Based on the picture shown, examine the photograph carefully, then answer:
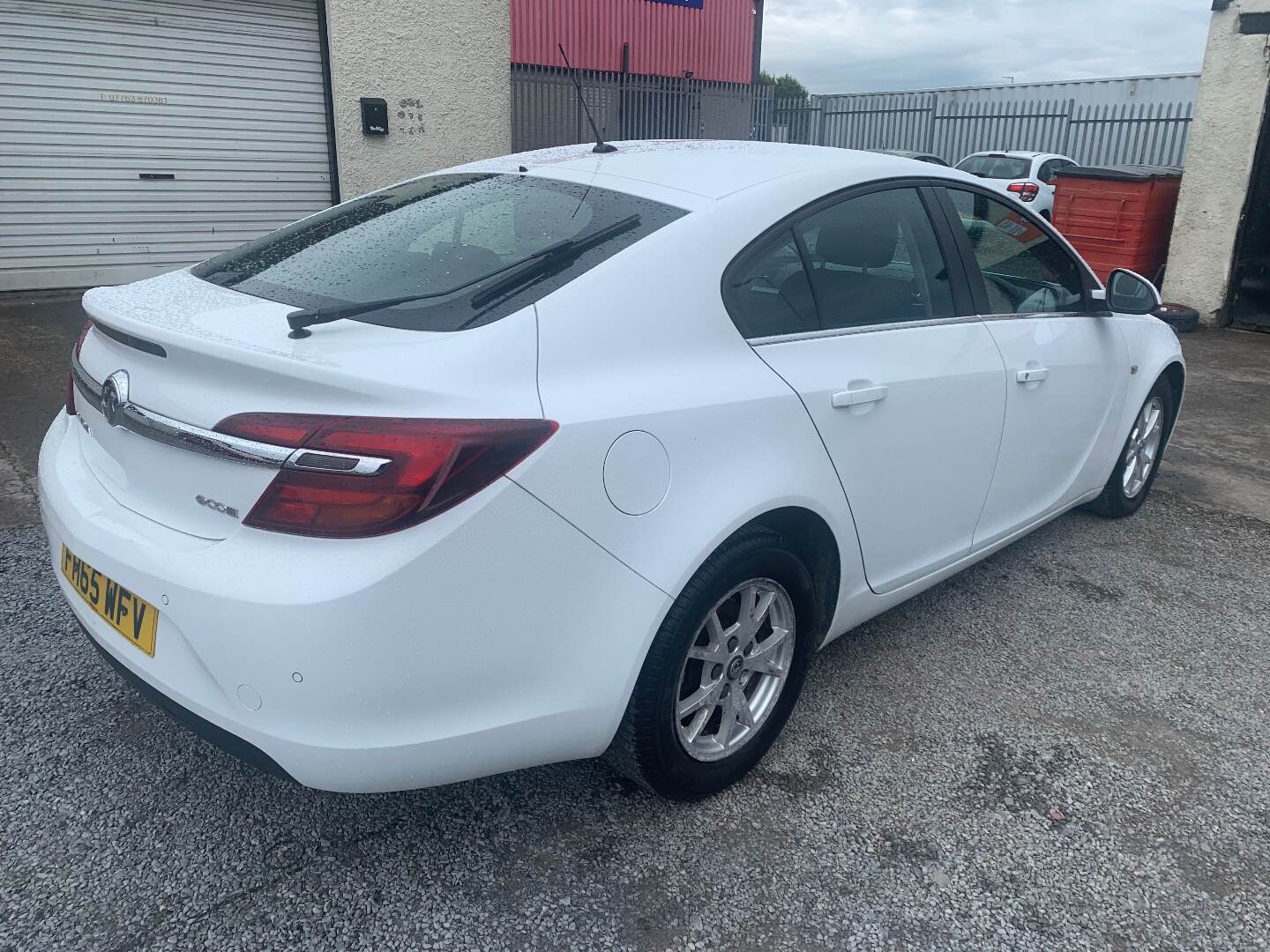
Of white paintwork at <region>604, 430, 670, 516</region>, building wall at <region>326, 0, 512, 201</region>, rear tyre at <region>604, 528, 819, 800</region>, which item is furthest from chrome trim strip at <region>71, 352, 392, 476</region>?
building wall at <region>326, 0, 512, 201</region>

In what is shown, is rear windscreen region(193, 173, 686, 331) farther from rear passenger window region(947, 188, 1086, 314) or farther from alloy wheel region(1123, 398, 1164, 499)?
alloy wheel region(1123, 398, 1164, 499)

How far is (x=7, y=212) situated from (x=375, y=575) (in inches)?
347

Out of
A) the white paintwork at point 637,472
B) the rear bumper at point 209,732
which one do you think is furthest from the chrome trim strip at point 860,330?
the rear bumper at point 209,732

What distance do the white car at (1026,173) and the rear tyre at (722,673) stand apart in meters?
13.7

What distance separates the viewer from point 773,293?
2.46 metres

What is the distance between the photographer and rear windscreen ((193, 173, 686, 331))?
208 centimetres

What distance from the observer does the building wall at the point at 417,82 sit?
975 centimetres

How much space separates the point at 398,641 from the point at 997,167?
16111 millimetres

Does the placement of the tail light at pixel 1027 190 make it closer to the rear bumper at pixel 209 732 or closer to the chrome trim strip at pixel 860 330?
the chrome trim strip at pixel 860 330

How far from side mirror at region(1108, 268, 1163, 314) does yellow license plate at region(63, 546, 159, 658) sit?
3439mm

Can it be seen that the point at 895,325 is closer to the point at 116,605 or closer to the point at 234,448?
the point at 234,448

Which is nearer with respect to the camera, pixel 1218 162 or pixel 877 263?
pixel 877 263

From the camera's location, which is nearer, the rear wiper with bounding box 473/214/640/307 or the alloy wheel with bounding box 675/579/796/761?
the rear wiper with bounding box 473/214/640/307

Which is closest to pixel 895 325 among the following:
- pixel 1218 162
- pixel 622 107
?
pixel 1218 162
